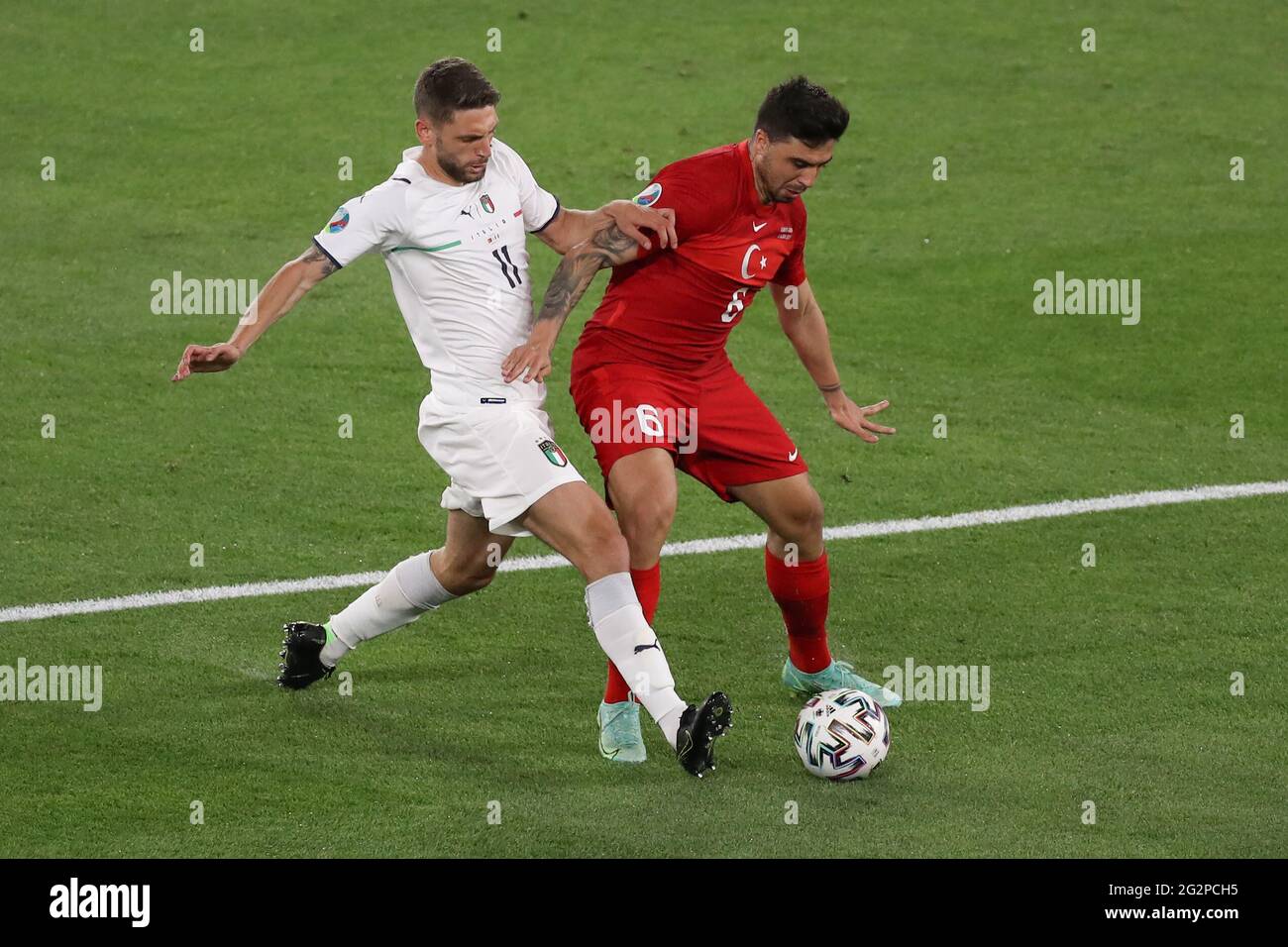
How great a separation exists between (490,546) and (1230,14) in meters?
12.3

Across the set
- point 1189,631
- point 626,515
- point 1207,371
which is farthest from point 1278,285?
point 626,515

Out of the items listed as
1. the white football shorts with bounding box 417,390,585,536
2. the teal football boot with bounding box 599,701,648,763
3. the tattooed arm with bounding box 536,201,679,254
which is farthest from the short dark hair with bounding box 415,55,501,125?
the teal football boot with bounding box 599,701,648,763

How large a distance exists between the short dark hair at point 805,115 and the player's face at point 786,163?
0.10 feet

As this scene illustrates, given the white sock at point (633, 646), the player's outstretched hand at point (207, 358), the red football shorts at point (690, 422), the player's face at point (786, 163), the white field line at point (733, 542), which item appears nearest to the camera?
the player's outstretched hand at point (207, 358)

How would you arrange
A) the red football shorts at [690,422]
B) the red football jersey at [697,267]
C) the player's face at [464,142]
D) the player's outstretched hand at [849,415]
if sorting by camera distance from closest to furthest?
the player's face at [464,142] → the red football shorts at [690,422] → the red football jersey at [697,267] → the player's outstretched hand at [849,415]

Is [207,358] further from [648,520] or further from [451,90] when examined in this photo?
[648,520]

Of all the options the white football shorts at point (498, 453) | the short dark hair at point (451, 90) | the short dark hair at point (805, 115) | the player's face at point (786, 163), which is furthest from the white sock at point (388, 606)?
the short dark hair at point (805, 115)

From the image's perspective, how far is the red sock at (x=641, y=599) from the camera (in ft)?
20.6

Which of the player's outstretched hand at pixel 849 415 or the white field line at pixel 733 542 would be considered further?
the white field line at pixel 733 542

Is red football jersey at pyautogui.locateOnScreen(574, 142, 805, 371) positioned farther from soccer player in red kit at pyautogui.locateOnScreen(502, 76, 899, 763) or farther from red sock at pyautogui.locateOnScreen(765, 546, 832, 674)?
red sock at pyautogui.locateOnScreen(765, 546, 832, 674)

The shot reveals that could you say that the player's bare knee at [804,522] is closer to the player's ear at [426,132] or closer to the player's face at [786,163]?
the player's face at [786,163]

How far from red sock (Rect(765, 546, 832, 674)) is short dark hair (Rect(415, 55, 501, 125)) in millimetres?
1949

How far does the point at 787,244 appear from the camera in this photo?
264 inches

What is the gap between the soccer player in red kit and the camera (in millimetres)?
6297
